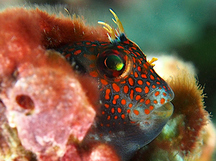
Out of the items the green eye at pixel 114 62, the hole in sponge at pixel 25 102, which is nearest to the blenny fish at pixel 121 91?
the green eye at pixel 114 62

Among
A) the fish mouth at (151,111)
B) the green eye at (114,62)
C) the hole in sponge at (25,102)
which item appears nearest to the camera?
the hole in sponge at (25,102)

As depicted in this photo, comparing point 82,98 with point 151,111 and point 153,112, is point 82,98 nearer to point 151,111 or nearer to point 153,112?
point 151,111

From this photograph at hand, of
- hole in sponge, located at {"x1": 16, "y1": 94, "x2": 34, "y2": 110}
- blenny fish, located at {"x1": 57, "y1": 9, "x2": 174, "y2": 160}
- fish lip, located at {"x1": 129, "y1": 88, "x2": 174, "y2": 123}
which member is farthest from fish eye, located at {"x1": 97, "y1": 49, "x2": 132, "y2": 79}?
hole in sponge, located at {"x1": 16, "y1": 94, "x2": 34, "y2": 110}

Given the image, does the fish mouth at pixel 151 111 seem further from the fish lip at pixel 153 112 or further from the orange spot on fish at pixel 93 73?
the orange spot on fish at pixel 93 73

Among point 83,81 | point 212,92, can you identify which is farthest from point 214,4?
point 83,81

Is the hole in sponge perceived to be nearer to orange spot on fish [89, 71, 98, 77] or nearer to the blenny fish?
the blenny fish

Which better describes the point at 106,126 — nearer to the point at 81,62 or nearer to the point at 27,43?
the point at 81,62
